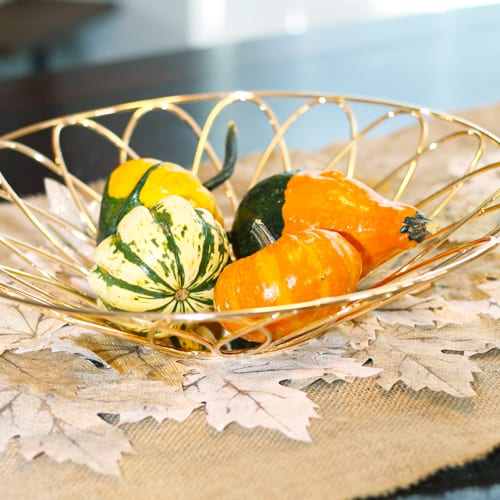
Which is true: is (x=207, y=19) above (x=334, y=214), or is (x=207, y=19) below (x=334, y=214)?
below

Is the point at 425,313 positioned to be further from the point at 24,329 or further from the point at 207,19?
the point at 207,19

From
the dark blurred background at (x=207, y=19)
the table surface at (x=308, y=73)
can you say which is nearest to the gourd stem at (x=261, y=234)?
the table surface at (x=308, y=73)

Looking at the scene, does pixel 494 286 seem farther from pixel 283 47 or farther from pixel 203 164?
pixel 283 47

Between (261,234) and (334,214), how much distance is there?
56 millimetres

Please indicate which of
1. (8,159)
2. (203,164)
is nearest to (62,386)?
(203,164)

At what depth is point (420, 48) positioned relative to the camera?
1.47 meters

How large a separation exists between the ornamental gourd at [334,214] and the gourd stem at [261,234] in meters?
0.03

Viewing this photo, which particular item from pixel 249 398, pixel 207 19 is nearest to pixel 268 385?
pixel 249 398

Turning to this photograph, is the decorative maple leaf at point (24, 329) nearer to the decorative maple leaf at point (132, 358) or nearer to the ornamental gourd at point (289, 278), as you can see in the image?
the decorative maple leaf at point (132, 358)

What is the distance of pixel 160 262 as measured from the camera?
486 millimetres

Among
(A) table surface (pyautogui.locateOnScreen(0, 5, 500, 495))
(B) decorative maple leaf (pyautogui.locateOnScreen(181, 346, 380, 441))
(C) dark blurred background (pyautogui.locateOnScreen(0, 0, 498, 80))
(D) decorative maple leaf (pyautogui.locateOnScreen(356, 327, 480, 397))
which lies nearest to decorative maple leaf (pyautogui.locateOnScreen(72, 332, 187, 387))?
(B) decorative maple leaf (pyautogui.locateOnScreen(181, 346, 380, 441))

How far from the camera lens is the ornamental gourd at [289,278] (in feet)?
1.55

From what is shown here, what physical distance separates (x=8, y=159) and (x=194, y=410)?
0.63 m

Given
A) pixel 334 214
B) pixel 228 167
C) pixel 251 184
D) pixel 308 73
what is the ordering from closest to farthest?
1. pixel 334 214
2. pixel 228 167
3. pixel 251 184
4. pixel 308 73
